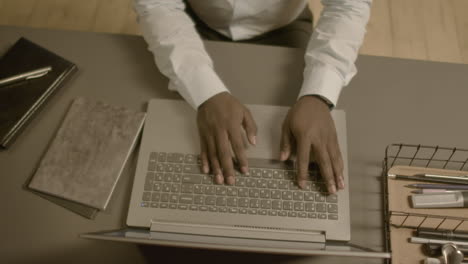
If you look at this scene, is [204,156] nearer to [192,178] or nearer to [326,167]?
[192,178]

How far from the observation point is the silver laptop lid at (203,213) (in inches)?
23.5

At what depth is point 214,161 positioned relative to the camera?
25.8 inches

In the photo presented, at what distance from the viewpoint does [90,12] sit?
171 centimetres

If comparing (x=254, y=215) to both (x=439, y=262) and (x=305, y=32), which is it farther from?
(x=305, y=32)

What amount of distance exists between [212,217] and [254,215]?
77 millimetres

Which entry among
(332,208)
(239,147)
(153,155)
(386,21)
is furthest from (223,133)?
(386,21)

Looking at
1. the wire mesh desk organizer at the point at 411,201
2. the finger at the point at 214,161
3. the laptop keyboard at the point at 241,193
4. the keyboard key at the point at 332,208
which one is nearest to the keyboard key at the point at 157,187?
the laptop keyboard at the point at 241,193

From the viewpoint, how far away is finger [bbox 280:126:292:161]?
65 centimetres

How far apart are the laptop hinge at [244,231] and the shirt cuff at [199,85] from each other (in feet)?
0.84

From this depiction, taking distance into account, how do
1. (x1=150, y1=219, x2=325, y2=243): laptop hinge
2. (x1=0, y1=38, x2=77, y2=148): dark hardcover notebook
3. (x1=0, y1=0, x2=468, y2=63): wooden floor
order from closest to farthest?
(x1=150, y1=219, x2=325, y2=243): laptop hinge → (x1=0, y1=38, x2=77, y2=148): dark hardcover notebook → (x1=0, y1=0, x2=468, y2=63): wooden floor

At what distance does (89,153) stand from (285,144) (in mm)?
390

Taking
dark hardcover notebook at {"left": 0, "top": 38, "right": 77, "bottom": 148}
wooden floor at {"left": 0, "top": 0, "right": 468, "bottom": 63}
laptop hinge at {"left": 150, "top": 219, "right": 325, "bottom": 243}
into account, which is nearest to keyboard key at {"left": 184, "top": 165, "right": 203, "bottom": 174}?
laptop hinge at {"left": 150, "top": 219, "right": 325, "bottom": 243}

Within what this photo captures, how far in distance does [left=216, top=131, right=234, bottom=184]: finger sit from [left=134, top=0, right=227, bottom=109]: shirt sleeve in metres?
0.11

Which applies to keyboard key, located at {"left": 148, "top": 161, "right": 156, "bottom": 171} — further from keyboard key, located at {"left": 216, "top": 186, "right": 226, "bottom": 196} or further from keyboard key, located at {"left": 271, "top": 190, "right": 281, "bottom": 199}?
keyboard key, located at {"left": 271, "top": 190, "right": 281, "bottom": 199}
